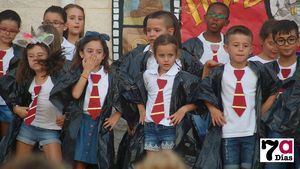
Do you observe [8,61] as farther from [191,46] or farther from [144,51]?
[191,46]

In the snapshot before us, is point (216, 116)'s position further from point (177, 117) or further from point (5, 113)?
point (5, 113)

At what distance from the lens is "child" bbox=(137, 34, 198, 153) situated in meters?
4.91

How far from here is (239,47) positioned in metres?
4.86

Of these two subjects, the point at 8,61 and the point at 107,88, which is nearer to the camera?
the point at 107,88

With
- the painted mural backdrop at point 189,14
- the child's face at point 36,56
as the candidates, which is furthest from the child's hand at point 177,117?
the painted mural backdrop at point 189,14

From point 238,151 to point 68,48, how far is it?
1916 mm

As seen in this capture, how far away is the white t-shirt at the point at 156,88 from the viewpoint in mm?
4914

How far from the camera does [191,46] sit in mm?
5625

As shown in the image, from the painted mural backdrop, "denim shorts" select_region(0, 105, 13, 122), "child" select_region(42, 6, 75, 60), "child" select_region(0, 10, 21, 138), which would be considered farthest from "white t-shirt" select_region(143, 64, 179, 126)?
the painted mural backdrop

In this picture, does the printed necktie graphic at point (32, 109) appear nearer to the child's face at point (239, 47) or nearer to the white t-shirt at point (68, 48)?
the white t-shirt at point (68, 48)

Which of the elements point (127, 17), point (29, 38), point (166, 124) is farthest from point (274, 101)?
point (127, 17)

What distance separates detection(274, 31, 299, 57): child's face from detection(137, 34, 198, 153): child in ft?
2.31

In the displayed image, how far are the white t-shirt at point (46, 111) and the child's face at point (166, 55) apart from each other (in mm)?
922

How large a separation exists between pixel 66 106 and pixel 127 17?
2164 mm
